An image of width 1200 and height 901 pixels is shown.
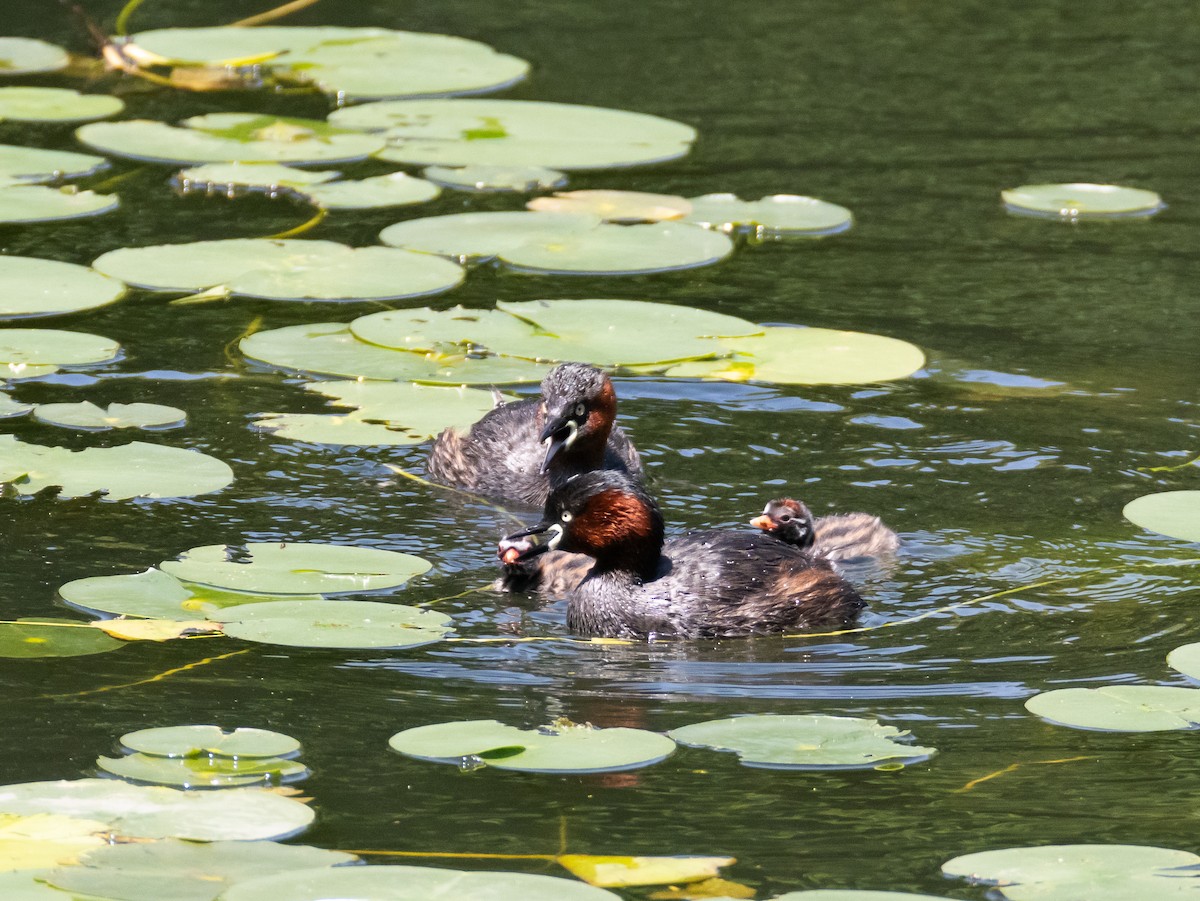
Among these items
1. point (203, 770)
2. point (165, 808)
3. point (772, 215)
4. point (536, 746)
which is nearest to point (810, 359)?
point (772, 215)

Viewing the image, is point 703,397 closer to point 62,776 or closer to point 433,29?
point 62,776

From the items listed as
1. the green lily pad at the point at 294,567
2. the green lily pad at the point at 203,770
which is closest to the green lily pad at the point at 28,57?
the green lily pad at the point at 294,567

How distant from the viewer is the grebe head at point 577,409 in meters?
8.51

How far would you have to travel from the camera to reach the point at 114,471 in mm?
8414

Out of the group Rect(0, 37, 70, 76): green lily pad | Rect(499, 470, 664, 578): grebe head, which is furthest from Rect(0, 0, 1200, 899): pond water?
Rect(0, 37, 70, 76): green lily pad

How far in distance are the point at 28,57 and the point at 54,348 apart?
270 inches

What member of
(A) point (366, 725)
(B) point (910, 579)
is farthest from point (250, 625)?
(B) point (910, 579)

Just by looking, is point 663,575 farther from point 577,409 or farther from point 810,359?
point 810,359

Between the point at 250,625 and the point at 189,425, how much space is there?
2556mm

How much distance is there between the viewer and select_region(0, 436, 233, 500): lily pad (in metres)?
8.26

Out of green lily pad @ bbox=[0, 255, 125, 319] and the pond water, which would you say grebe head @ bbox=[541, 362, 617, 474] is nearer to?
the pond water

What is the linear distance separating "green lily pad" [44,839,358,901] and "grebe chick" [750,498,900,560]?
123 inches

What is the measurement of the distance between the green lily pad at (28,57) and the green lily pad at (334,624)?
9.76 meters

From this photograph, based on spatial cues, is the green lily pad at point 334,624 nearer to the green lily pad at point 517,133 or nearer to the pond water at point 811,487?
the pond water at point 811,487
